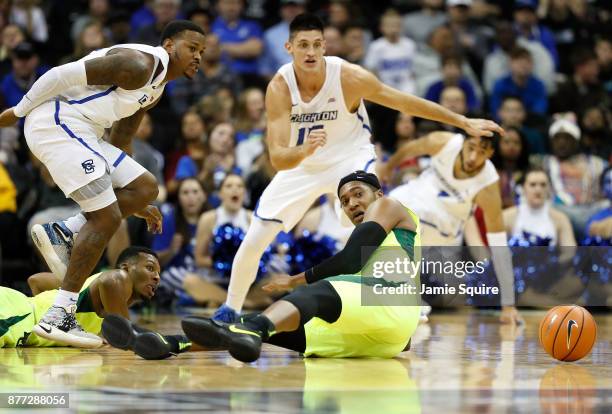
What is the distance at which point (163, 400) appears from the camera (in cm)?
499

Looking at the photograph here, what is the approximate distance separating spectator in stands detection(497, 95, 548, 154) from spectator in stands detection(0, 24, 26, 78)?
595cm

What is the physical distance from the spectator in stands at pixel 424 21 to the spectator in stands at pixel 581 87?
1845 millimetres

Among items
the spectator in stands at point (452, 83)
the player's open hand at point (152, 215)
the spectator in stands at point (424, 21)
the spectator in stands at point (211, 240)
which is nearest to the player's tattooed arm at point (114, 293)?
the player's open hand at point (152, 215)

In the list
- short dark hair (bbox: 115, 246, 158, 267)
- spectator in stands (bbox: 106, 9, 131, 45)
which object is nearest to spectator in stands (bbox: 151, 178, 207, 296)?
spectator in stands (bbox: 106, 9, 131, 45)

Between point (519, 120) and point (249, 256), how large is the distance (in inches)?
244

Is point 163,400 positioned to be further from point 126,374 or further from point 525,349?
point 525,349

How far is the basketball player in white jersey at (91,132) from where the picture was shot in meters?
7.18

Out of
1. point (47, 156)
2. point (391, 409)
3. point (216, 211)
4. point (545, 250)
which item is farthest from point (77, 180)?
point (545, 250)

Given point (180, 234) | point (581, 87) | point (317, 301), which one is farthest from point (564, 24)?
point (317, 301)

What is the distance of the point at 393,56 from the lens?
1420 centimetres

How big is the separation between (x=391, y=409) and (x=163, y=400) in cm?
102

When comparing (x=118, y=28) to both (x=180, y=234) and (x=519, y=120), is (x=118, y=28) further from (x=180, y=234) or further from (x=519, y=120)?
(x=519, y=120)

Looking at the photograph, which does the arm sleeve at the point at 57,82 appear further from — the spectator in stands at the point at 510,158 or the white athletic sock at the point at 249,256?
the spectator in stands at the point at 510,158

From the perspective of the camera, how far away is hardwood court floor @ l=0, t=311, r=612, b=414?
4926mm
